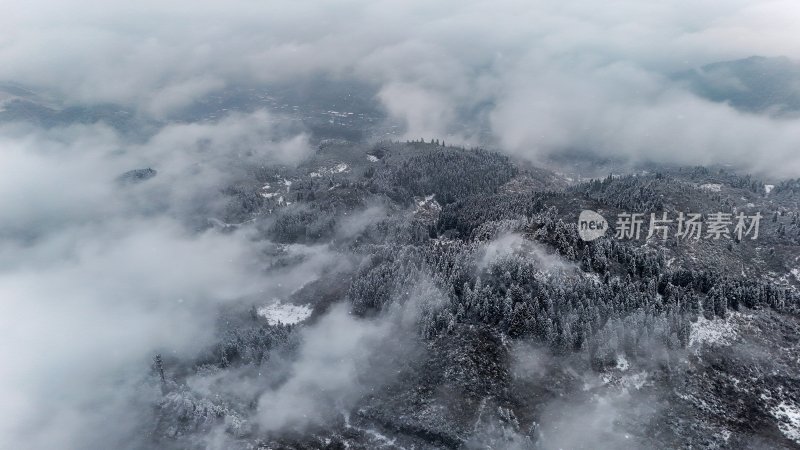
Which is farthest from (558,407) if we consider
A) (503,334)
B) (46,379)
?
(46,379)

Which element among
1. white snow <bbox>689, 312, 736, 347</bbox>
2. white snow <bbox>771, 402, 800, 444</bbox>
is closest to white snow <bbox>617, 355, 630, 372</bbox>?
white snow <bbox>689, 312, 736, 347</bbox>

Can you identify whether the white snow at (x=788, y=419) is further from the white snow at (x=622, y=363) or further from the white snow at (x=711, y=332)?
the white snow at (x=622, y=363)

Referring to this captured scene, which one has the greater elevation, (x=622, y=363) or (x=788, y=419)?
(x=622, y=363)

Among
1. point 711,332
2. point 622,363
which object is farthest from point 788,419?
point 622,363

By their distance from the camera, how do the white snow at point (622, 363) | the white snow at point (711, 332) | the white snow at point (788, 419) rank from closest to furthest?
1. the white snow at point (788, 419)
2. the white snow at point (622, 363)
3. the white snow at point (711, 332)

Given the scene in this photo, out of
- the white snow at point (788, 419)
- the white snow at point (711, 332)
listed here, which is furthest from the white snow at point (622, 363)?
the white snow at point (788, 419)

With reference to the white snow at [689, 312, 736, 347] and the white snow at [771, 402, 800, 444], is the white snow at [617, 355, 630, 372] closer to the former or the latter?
the white snow at [689, 312, 736, 347]

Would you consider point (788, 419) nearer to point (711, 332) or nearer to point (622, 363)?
point (711, 332)

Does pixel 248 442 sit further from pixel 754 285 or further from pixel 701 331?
pixel 754 285
